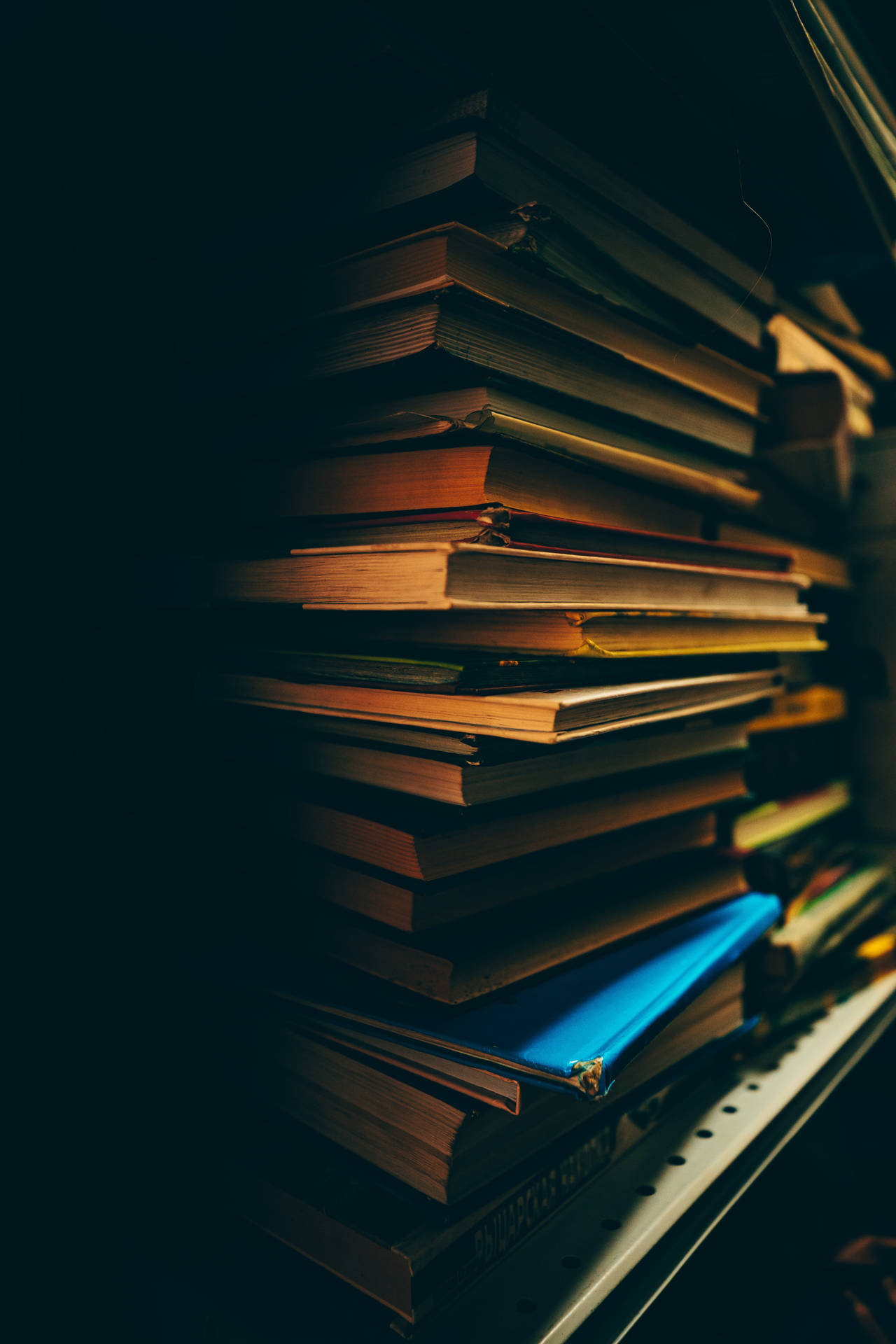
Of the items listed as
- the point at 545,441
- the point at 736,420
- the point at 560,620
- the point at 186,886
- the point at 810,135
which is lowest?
the point at 186,886

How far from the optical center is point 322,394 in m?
0.64

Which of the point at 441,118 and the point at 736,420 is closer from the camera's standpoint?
the point at 441,118

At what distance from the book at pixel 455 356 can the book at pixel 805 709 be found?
0.48 metres

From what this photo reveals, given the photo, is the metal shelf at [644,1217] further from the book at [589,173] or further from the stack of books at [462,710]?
the book at [589,173]

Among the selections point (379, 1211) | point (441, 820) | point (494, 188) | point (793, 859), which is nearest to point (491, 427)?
point (494, 188)

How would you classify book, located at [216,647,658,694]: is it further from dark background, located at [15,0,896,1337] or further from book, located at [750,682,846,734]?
book, located at [750,682,846,734]

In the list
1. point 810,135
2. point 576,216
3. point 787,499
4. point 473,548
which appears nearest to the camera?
point 473,548

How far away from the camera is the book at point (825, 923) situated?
35.4 inches

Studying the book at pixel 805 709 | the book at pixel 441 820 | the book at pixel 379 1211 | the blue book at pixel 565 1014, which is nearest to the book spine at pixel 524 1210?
the book at pixel 379 1211

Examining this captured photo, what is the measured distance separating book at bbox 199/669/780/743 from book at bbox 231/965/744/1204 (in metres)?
0.22

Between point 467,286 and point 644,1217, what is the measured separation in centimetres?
67

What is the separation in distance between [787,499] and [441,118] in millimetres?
723

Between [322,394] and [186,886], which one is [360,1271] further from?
[322,394]

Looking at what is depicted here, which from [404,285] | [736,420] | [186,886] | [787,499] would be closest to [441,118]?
[404,285]
